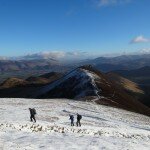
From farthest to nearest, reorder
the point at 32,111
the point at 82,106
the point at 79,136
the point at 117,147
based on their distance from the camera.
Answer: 1. the point at 82,106
2. the point at 32,111
3. the point at 79,136
4. the point at 117,147

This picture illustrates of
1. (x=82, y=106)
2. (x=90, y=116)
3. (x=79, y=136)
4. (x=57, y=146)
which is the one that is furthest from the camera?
(x=82, y=106)

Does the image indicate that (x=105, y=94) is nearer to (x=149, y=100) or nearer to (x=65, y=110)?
(x=65, y=110)

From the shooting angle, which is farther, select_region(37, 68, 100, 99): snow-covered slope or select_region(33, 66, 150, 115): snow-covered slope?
select_region(37, 68, 100, 99): snow-covered slope

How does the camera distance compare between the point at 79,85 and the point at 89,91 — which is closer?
the point at 89,91

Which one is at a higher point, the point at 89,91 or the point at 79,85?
the point at 79,85

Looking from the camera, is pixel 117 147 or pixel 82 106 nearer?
pixel 117 147

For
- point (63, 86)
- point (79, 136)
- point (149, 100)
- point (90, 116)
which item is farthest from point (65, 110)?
point (149, 100)

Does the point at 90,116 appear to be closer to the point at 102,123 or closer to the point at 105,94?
the point at 102,123

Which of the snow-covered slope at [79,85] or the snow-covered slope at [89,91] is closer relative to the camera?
the snow-covered slope at [89,91]

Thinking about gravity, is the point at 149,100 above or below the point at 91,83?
below
